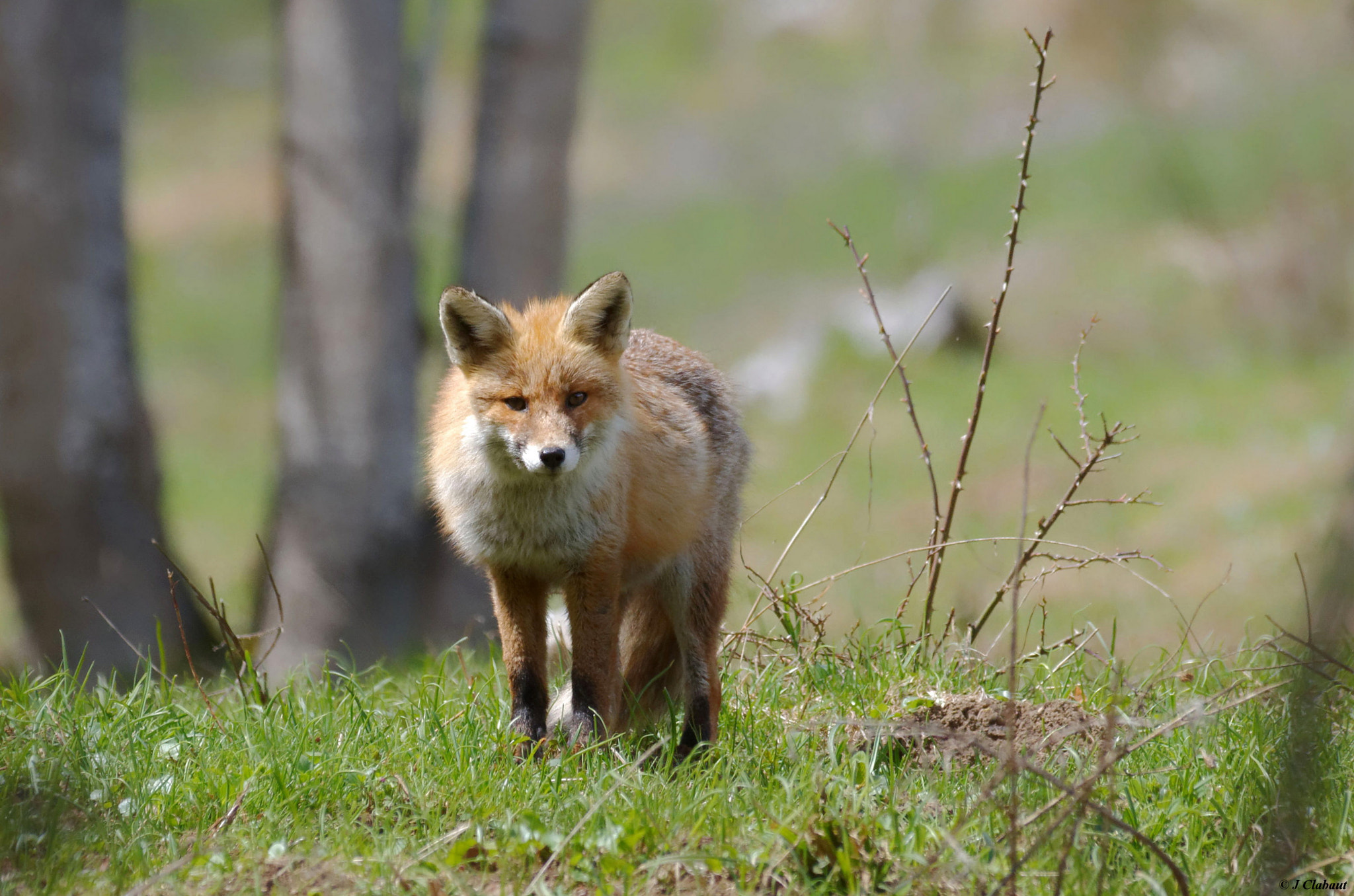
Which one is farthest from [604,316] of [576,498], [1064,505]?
[1064,505]

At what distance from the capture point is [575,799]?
3.58m

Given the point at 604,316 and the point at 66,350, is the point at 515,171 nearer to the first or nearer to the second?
the point at 66,350

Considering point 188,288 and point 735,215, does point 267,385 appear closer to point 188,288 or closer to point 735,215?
point 188,288

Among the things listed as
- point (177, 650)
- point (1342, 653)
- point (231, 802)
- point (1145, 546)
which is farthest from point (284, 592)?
point (1145, 546)

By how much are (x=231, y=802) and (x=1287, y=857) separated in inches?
122

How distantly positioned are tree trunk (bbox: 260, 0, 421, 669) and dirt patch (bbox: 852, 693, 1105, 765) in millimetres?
5393

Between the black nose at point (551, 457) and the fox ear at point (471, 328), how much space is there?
2.13 ft

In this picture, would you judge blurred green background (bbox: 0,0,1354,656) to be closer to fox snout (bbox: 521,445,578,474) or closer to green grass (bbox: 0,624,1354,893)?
green grass (bbox: 0,624,1354,893)

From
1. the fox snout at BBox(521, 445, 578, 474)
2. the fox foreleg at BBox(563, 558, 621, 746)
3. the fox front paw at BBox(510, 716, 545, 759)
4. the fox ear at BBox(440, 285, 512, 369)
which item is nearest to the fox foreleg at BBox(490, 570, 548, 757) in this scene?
the fox front paw at BBox(510, 716, 545, 759)

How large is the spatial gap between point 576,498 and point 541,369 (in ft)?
1.62

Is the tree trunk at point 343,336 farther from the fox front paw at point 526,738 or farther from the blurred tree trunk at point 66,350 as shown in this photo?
the fox front paw at point 526,738

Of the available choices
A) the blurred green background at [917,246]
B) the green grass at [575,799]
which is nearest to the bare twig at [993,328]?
the blurred green background at [917,246]

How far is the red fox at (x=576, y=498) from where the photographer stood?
4.30m

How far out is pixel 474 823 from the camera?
343cm
